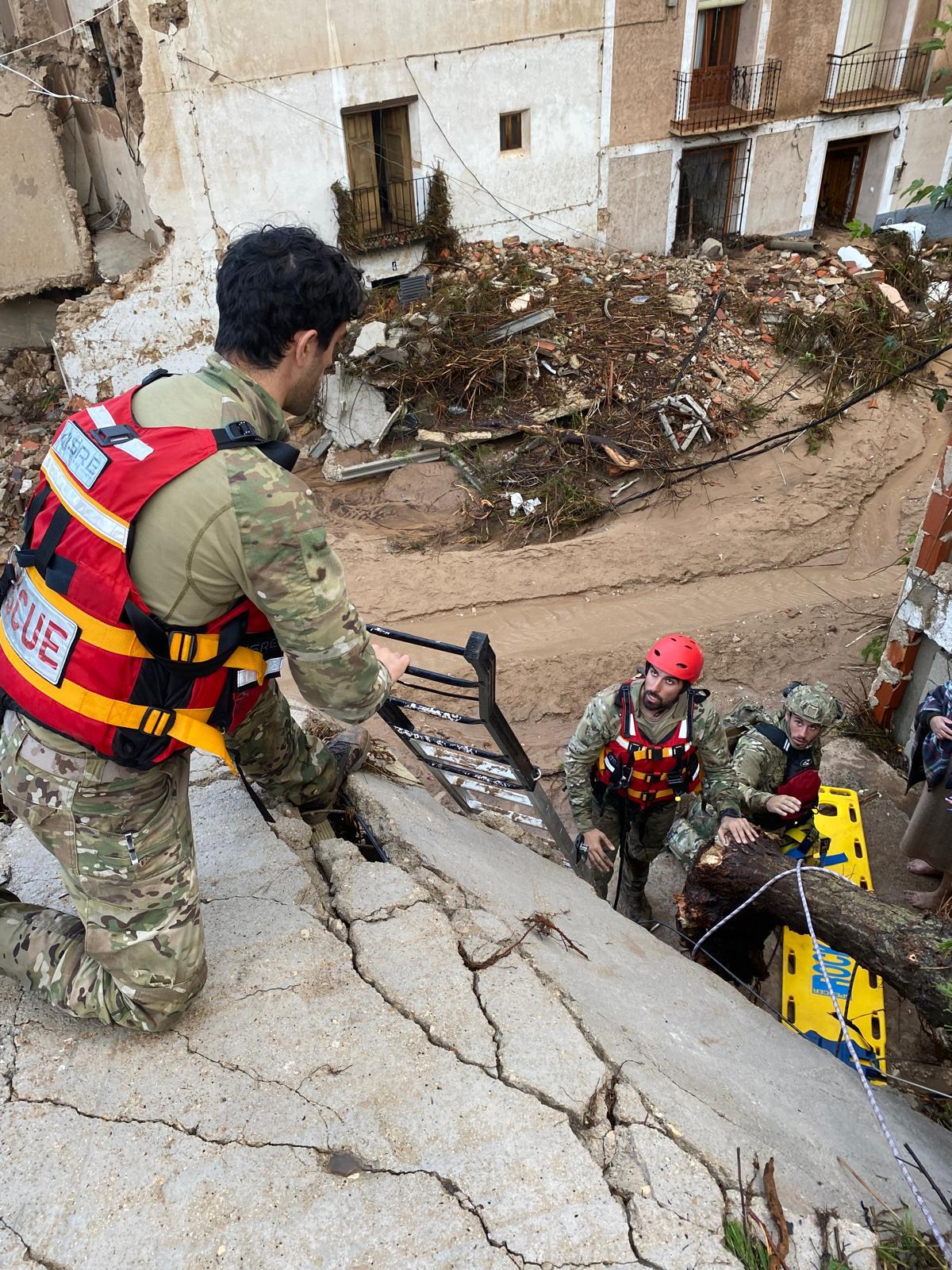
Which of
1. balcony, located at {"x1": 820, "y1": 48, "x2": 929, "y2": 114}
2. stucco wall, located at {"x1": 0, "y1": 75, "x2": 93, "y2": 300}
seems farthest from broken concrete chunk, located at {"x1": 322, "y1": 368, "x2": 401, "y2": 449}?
balcony, located at {"x1": 820, "y1": 48, "x2": 929, "y2": 114}

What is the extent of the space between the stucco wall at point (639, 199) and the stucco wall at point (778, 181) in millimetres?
1730

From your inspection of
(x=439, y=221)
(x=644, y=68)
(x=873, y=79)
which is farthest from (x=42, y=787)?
(x=873, y=79)

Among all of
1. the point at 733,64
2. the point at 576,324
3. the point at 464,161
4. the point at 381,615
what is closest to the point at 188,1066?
the point at 381,615

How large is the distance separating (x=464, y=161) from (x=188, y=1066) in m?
12.8

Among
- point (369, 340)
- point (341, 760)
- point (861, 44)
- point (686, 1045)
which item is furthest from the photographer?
point (861, 44)

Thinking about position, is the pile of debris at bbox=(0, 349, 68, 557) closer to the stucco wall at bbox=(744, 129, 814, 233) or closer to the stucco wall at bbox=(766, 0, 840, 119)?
the stucco wall at bbox=(744, 129, 814, 233)

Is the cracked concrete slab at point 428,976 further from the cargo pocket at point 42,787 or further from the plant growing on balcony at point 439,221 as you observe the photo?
the plant growing on balcony at point 439,221

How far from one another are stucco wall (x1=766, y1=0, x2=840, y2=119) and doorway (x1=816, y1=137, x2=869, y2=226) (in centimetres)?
144

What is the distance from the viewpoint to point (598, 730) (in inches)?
174

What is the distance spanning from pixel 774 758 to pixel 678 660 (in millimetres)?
1068

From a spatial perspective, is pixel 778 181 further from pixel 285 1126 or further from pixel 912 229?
pixel 285 1126

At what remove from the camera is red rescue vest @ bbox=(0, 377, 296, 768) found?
7.29ft

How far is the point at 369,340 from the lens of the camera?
1061cm

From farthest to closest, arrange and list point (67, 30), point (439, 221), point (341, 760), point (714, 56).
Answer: point (714, 56)
point (439, 221)
point (67, 30)
point (341, 760)
